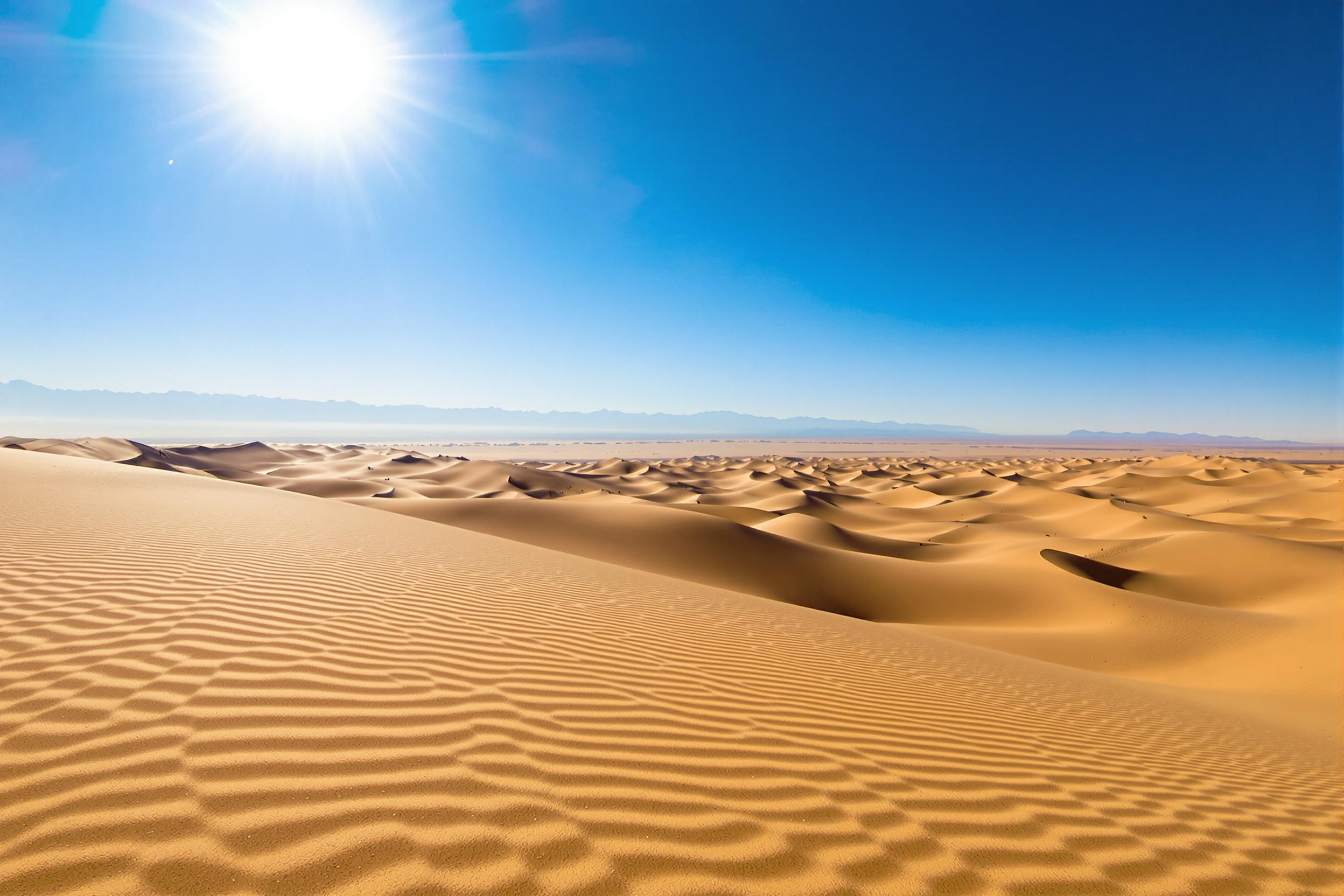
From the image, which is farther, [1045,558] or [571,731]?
[1045,558]

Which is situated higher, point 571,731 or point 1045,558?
point 571,731

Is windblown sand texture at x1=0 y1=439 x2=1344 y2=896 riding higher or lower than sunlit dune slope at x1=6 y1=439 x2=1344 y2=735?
higher

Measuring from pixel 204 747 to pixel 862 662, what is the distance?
5.72 metres

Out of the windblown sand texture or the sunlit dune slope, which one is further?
the sunlit dune slope

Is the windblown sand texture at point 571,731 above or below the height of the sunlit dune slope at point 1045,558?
above

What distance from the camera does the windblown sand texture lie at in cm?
223

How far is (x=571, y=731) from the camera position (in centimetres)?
329

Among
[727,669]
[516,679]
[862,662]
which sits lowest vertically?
[862,662]

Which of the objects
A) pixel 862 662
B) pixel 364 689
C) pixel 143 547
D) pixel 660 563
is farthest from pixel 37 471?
pixel 862 662

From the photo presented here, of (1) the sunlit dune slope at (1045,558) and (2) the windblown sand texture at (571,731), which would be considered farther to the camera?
(1) the sunlit dune slope at (1045,558)

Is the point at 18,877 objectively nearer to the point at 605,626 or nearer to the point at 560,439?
the point at 605,626

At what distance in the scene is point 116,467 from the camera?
15.1 metres

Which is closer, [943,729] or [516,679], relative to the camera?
[516,679]

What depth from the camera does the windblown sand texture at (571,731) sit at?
2.23 metres
